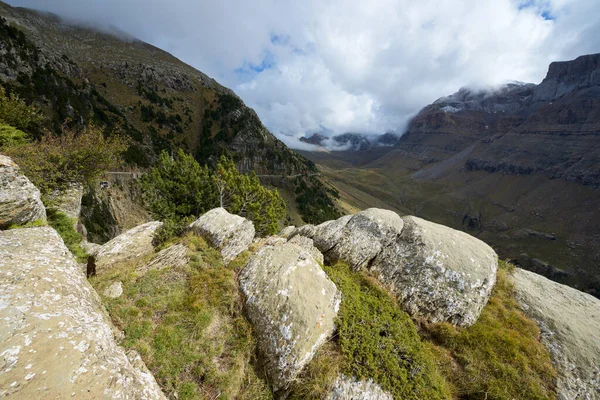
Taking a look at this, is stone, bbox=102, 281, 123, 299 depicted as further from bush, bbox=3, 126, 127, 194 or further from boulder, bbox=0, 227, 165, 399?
bush, bbox=3, 126, 127, 194

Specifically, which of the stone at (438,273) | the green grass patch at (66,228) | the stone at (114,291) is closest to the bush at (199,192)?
the green grass patch at (66,228)

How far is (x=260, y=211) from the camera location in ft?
92.5

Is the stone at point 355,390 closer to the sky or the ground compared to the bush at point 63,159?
closer to the ground

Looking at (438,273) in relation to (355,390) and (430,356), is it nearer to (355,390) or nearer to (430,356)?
(430,356)

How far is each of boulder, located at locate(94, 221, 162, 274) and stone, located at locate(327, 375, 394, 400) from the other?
14.0 metres

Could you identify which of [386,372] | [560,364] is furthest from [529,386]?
[386,372]

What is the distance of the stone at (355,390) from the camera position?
8.18 meters

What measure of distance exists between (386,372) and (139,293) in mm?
11145

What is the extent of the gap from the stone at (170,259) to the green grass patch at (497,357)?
13.5m

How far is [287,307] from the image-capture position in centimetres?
982

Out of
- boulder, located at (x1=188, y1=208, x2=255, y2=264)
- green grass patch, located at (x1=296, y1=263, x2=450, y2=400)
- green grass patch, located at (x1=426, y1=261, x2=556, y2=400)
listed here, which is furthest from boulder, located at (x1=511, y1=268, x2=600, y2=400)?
boulder, located at (x1=188, y1=208, x2=255, y2=264)

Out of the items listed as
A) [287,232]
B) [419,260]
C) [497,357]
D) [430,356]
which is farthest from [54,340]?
[287,232]

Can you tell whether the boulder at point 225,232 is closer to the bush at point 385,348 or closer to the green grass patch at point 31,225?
the bush at point 385,348

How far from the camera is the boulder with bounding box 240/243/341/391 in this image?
28.9ft
